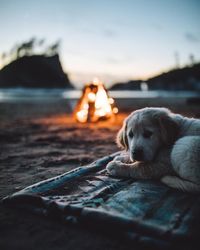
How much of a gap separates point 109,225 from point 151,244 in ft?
1.42

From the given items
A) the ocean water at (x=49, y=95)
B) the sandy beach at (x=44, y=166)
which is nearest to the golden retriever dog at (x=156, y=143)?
the sandy beach at (x=44, y=166)

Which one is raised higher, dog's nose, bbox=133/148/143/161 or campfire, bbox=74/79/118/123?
campfire, bbox=74/79/118/123

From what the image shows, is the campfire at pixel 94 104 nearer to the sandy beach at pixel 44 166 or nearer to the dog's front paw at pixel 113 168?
the sandy beach at pixel 44 166

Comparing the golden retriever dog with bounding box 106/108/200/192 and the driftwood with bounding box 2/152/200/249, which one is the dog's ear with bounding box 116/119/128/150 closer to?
the golden retriever dog with bounding box 106/108/200/192

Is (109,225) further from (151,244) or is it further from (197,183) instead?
(197,183)

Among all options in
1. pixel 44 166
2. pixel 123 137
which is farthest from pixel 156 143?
pixel 44 166

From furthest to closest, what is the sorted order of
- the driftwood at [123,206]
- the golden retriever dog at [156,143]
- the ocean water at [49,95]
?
the ocean water at [49,95]
the golden retriever dog at [156,143]
the driftwood at [123,206]

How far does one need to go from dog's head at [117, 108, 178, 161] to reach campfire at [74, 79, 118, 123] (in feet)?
24.1

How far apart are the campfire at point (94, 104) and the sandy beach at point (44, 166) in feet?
1.65

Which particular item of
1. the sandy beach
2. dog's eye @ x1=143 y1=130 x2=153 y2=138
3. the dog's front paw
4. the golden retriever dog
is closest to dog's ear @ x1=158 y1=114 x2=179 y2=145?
the golden retriever dog

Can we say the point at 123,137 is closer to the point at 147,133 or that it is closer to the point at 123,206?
the point at 147,133

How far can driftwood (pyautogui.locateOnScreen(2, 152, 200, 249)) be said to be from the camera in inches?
87.1

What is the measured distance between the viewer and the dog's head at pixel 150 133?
3.37 meters

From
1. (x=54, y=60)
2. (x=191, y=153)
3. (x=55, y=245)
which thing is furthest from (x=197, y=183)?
(x=54, y=60)
